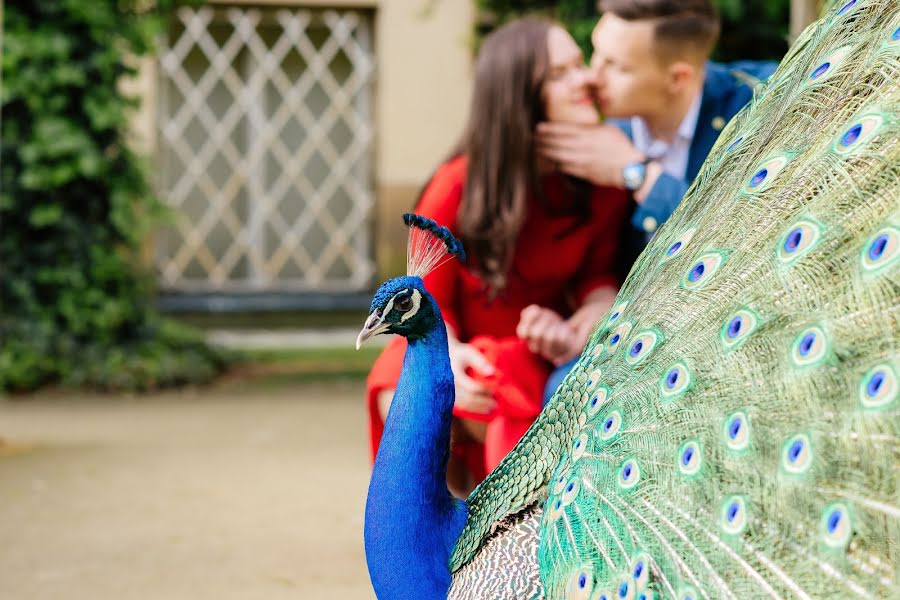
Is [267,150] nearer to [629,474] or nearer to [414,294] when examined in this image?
[414,294]

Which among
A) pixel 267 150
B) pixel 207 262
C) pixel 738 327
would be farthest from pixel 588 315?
pixel 267 150

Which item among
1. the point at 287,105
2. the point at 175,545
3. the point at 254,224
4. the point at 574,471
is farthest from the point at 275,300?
the point at 574,471

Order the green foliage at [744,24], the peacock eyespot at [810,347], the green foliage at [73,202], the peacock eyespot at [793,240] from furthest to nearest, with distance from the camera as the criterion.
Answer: the green foliage at [744,24]
the green foliage at [73,202]
the peacock eyespot at [793,240]
the peacock eyespot at [810,347]

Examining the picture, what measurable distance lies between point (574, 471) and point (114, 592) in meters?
1.79

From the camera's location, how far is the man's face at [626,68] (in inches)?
116

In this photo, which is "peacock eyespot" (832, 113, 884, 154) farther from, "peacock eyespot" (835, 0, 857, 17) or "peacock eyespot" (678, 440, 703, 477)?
"peacock eyespot" (678, 440, 703, 477)

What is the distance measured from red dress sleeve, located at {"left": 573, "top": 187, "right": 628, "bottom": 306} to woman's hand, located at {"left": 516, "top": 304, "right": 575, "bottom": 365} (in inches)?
10.5

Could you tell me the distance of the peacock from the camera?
4.72 ft

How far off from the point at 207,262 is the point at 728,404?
6.76m

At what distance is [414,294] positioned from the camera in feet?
6.26

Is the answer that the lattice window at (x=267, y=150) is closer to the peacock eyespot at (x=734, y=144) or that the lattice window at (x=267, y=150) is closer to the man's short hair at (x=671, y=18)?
the man's short hair at (x=671, y=18)

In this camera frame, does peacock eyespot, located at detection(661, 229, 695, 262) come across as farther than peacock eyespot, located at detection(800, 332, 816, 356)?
Yes

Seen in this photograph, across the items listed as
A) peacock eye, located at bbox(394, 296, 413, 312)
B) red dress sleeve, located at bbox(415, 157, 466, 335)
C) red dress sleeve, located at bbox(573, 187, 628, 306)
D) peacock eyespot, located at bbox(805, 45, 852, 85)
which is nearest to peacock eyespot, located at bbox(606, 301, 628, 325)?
peacock eye, located at bbox(394, 296, 413, 312)

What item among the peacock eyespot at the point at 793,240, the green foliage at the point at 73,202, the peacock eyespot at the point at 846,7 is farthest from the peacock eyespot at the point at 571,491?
the green foliage at the point at 73,202
